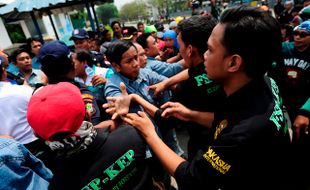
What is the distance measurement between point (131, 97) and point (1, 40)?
817 inches

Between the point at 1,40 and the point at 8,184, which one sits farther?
the point at 1,40

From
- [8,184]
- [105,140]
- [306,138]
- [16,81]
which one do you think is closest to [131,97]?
[105,140]

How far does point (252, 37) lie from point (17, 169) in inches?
55.0

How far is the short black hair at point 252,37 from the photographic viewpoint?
111cm

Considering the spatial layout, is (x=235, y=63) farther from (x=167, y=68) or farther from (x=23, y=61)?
(x=23, y=61)

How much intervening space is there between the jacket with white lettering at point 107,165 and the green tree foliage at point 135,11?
3620 inches

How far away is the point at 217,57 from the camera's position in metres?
1.25

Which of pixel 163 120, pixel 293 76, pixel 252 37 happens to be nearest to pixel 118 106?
pixel 163 120

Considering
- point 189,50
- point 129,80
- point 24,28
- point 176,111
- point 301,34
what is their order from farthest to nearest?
point 24,28 < point 301,34 < point 129,80 < point 189,50 < point 176,111

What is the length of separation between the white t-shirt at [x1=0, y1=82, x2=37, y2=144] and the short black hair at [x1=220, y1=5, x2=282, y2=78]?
1629 mm

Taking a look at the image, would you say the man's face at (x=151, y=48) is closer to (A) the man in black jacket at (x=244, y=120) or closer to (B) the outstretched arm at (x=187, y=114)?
(B) the outstretched arm at (x=187, y=114)

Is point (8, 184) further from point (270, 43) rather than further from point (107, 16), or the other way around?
point (107, 16)

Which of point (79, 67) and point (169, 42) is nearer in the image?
point (79, 67)

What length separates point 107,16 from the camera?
305ft
